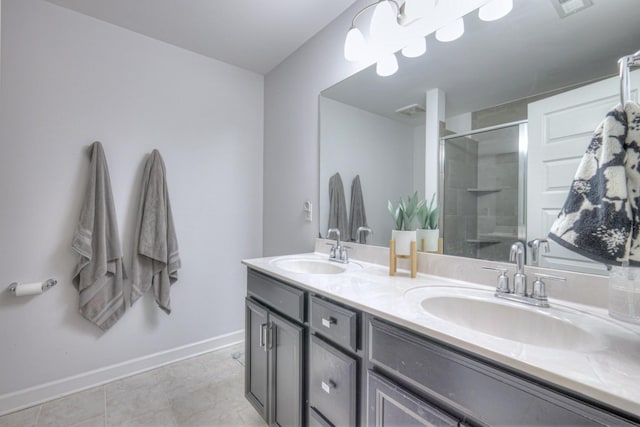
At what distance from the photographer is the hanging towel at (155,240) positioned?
1903 mm

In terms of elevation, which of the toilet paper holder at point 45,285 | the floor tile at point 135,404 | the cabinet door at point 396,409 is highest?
the toilet paper holder at point 45,285

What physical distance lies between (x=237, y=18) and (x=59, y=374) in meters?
2.48

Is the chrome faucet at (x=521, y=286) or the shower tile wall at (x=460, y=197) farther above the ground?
the shower tile wall at (x=460, y=197)

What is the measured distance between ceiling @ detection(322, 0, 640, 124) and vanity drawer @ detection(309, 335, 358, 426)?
113cm

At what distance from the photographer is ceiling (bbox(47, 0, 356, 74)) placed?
5.50 ft

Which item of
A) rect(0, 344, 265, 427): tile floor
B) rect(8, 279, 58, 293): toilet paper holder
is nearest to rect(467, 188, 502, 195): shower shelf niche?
rect(0, 344, 265, 427): tile floor

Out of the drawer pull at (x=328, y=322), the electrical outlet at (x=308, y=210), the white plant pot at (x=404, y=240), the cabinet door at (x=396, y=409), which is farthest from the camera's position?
the electrical outlet at (x=308, y=210)

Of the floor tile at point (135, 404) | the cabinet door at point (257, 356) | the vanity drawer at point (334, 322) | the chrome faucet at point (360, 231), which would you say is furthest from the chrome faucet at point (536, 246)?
the floor tile at point (135, 404)

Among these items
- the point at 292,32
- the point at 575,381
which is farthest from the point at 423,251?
the point at 292,32

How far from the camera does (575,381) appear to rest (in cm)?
50

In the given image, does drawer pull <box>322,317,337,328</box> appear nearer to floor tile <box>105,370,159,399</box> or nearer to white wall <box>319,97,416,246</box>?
white wall <box>319,97,416,246</box>

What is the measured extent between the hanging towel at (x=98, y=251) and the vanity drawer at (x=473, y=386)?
1.75m

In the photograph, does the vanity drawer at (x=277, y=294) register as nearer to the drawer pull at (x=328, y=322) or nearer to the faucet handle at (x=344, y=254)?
Result: the drawer pull at (x=328, y=322)

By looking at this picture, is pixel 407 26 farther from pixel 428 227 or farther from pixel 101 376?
pixel 101 376
